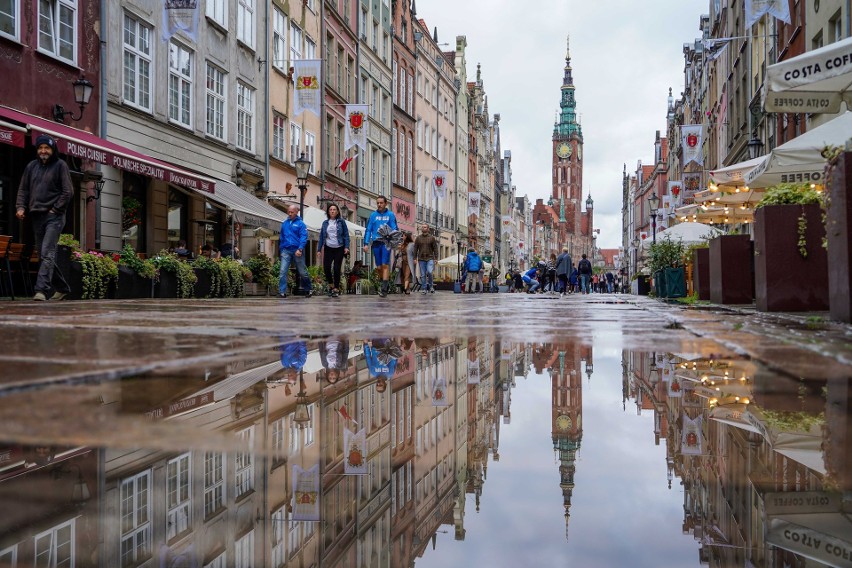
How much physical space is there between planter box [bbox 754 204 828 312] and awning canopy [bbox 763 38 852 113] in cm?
150

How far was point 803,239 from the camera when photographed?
795 cm

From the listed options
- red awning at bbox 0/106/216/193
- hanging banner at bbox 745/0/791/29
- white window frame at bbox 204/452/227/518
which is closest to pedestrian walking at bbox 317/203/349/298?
red awning at bbox 0/106/216/193

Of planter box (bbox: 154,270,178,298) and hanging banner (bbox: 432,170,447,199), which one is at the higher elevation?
hanging banner (bbox: 432,170,447,199)

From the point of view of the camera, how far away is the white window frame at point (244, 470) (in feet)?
4.62

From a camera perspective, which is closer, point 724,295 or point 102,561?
point 102,561

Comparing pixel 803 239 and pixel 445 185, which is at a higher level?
pixel 445 185

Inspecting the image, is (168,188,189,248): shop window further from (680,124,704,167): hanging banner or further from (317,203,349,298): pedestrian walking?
(680,124,704,167): hanging banner

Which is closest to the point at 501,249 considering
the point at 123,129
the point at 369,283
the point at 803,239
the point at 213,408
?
the point at 369,283

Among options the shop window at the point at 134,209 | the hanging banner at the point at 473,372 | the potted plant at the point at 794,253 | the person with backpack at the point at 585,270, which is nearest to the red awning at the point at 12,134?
the shop window at the point at 134,209

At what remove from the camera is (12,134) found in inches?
484

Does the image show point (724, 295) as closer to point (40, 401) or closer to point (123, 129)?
point (40, 401)

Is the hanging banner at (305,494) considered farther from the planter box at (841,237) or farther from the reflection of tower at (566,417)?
the planter box at (841,237)

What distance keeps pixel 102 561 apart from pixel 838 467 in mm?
1270

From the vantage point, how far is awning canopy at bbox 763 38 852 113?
27.4 ft
